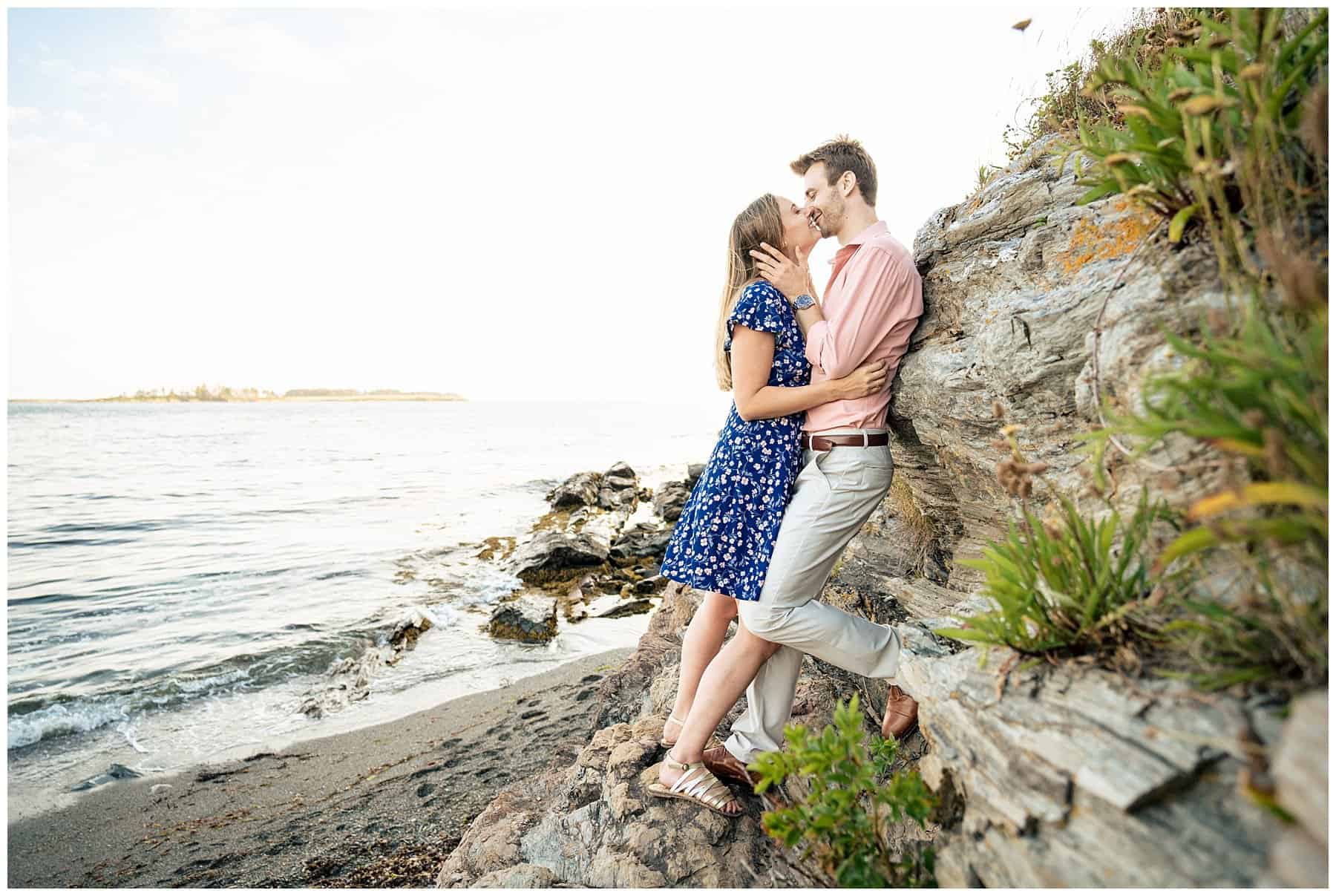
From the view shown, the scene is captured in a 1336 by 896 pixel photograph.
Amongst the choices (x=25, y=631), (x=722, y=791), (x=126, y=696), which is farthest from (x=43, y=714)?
(x=722, y=791)

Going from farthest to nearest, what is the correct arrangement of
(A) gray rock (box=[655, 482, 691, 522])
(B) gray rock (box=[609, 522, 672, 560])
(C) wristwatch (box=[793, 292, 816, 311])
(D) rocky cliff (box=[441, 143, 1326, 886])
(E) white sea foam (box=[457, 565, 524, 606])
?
(A) gray rock (box=[655, 482, 691, 522]) → (B) gray rock (box=[609, 522, 672, 560]) → (E) white sea foam (box=[457, 565, 524, 606]) → (C) wristwatch (box=[793, 292, 816, 311]) → (D) rocky cliff (box=[441, 143, 1326, 886])

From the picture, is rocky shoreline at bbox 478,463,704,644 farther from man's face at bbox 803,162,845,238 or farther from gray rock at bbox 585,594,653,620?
man's face at bbox 803,162,845,238

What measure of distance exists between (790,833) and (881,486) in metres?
1.84

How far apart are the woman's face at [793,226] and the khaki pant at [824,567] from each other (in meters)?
1.18

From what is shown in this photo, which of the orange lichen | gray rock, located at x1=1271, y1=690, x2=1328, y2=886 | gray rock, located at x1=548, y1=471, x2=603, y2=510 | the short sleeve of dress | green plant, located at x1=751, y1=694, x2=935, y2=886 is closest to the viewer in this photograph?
gray rock, located at x1=1271, y1=690, x2=1328, y2=886

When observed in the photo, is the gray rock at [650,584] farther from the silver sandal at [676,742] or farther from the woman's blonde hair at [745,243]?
the woman's blonde hair at [745,243]

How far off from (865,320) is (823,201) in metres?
0.88

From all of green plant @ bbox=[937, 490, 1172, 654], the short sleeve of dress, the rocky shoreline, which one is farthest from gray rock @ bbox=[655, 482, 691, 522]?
green plant @ bbox=[937, 490, 1172, 654]

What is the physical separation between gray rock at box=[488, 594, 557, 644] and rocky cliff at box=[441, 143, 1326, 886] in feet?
15.9

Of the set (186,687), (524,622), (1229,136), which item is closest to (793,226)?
(1229,136)

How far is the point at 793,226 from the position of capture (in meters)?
4.07

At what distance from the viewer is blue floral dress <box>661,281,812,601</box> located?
3.71m

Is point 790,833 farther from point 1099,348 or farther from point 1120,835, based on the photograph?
point 1099,348

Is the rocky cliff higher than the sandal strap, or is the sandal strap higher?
the rocky cliff
